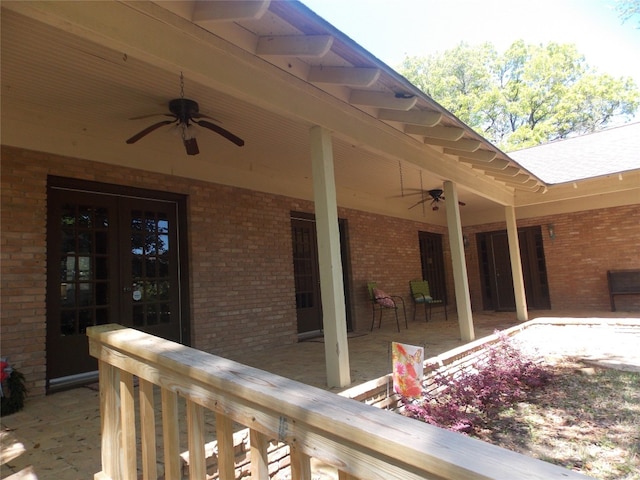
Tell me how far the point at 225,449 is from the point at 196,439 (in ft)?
0.47

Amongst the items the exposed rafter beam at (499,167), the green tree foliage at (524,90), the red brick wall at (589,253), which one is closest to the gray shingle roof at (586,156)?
the red brick wall at (589,253)

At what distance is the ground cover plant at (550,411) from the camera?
2670 mm

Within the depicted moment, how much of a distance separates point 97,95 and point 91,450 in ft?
8.88

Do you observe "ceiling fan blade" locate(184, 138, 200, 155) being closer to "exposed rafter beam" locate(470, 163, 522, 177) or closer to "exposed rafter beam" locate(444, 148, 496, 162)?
"exposed rafter beam" locate(444, 148, 496, 162)

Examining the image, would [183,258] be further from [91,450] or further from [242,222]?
[91,450]

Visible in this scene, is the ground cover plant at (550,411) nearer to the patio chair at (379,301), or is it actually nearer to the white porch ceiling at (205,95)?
the patio chair at (379,301)

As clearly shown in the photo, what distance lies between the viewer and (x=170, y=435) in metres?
1.41

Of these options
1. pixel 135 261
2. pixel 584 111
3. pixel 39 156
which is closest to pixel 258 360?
pixel 135 261

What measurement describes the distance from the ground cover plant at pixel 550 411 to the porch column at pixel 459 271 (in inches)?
38.2

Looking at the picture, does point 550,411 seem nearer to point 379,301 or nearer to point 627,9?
point 379,301

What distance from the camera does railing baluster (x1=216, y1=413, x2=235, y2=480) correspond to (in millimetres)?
1164

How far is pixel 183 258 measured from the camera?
477cm

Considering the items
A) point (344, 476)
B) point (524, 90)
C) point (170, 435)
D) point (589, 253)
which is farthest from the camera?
point (524, 90)

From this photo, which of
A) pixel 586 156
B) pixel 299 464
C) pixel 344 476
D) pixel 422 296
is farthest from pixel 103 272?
pixel 586 156
